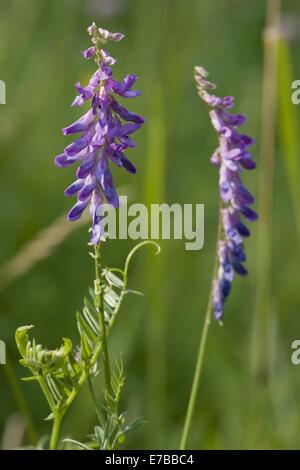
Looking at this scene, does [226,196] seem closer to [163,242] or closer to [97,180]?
[97,180]

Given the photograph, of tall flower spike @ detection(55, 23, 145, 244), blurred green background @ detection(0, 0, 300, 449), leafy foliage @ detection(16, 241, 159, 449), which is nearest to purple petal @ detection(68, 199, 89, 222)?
tall flower spike @ detection(55, 23, 145, 244)

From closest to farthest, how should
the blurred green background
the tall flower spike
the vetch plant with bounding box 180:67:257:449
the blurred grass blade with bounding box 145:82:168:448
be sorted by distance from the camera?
1. the tall flower spike
2. the vetch plant with bounding box 180:67:257:449
3. the blurred grass blade with bounding box 145:82:168:448
4. the blurred green background

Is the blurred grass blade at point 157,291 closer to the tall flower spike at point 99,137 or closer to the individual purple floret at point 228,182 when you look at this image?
the individual purple floret at point 228,182

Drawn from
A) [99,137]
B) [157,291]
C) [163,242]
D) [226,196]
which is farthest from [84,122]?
[163,242]

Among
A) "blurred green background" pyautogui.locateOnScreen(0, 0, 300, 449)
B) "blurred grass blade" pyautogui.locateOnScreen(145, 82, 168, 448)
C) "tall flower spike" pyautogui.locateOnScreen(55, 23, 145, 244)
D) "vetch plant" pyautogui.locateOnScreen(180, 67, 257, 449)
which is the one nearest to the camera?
"tall flower spike" pyautogui.locateOnScreen(55, 23, 145, 244)

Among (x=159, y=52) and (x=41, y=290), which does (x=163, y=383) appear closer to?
(x=41, y=290)

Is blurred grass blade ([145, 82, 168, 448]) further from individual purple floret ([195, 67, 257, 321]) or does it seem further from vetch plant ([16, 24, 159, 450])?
vetch plant ([16, 24, 159, 450])
